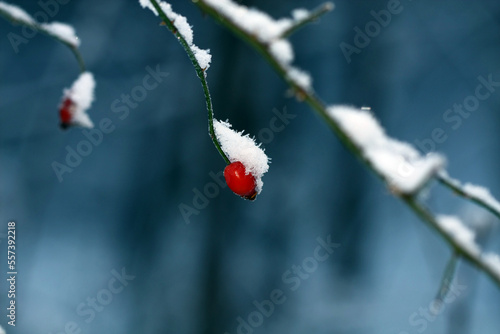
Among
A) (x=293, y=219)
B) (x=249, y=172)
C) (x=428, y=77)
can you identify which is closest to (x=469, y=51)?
(x=428, y=77)

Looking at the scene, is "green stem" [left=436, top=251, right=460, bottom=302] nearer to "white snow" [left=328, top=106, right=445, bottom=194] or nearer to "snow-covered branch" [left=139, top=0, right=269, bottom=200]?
"white snow" [left=328, top=106, right=445, bottom=194]

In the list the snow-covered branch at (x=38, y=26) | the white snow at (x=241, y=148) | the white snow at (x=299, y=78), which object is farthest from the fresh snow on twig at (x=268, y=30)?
the snow-covered branch at (x=38, y=26)

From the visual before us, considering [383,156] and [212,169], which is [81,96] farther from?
[212,169]

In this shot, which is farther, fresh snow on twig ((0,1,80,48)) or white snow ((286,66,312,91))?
fresh snow on twig ((0,1,80,48))

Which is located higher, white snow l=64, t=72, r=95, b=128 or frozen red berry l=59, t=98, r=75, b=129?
white snow l=64, t=72, r=95, b=128

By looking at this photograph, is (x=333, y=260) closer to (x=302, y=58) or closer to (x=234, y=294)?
(x=234, y=294)

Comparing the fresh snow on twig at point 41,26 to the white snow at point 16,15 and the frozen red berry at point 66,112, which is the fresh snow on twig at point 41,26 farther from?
the frozen red berry at point 66,112

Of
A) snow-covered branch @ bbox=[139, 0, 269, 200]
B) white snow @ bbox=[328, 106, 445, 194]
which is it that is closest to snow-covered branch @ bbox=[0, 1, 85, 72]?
snow-covered branch @ bbox=[139, 0, 269, 200]
